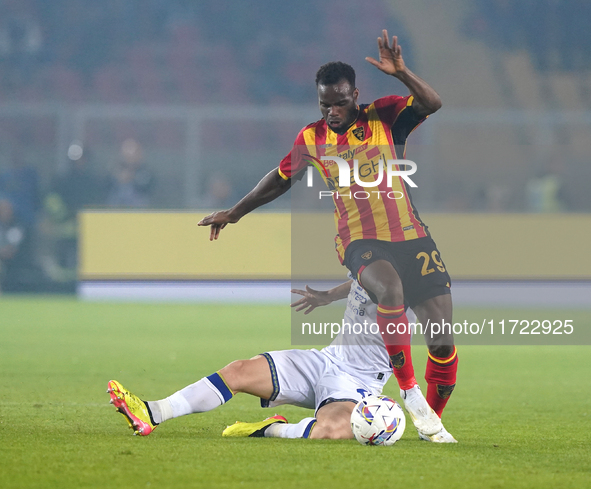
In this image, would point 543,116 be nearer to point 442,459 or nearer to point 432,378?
point 432,378

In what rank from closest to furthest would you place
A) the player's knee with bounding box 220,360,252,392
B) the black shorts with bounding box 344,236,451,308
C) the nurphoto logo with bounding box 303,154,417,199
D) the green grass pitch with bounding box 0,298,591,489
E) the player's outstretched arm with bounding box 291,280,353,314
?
the green grass pitch with bounding box 0,298,591,489
the player's knee with bounding box 220,360,252,392
the black shorts with bounding box 344,236,451,308
the nurphoto logo with bounding box 303,154,417,199
the player's outstretched arm with bounding box 291,280,353,314

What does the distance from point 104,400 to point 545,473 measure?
3077 mm

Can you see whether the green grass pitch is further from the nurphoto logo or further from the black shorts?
the nurphoto logo

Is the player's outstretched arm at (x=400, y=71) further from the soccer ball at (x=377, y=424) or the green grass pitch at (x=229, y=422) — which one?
Result: the green grass pitch at (x=229, y=422)

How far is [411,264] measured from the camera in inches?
175

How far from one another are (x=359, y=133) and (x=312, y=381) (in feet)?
4.14

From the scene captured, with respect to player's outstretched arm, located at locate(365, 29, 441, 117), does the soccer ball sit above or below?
below

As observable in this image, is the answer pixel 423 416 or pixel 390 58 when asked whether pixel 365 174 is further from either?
pixel 423 416

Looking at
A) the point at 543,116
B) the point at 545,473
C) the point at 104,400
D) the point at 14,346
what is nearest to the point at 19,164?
the point at 14,346

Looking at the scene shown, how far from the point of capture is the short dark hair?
4.44 metres

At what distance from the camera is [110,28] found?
59.5 feet

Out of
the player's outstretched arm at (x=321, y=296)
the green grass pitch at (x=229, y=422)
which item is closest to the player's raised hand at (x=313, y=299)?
the player's outstretched arm at (x=321, y=296)

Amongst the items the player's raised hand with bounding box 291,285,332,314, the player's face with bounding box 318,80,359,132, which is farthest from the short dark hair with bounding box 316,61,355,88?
the player's raised hand with bounding box 291,285,332,314

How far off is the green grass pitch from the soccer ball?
0.08 meters
